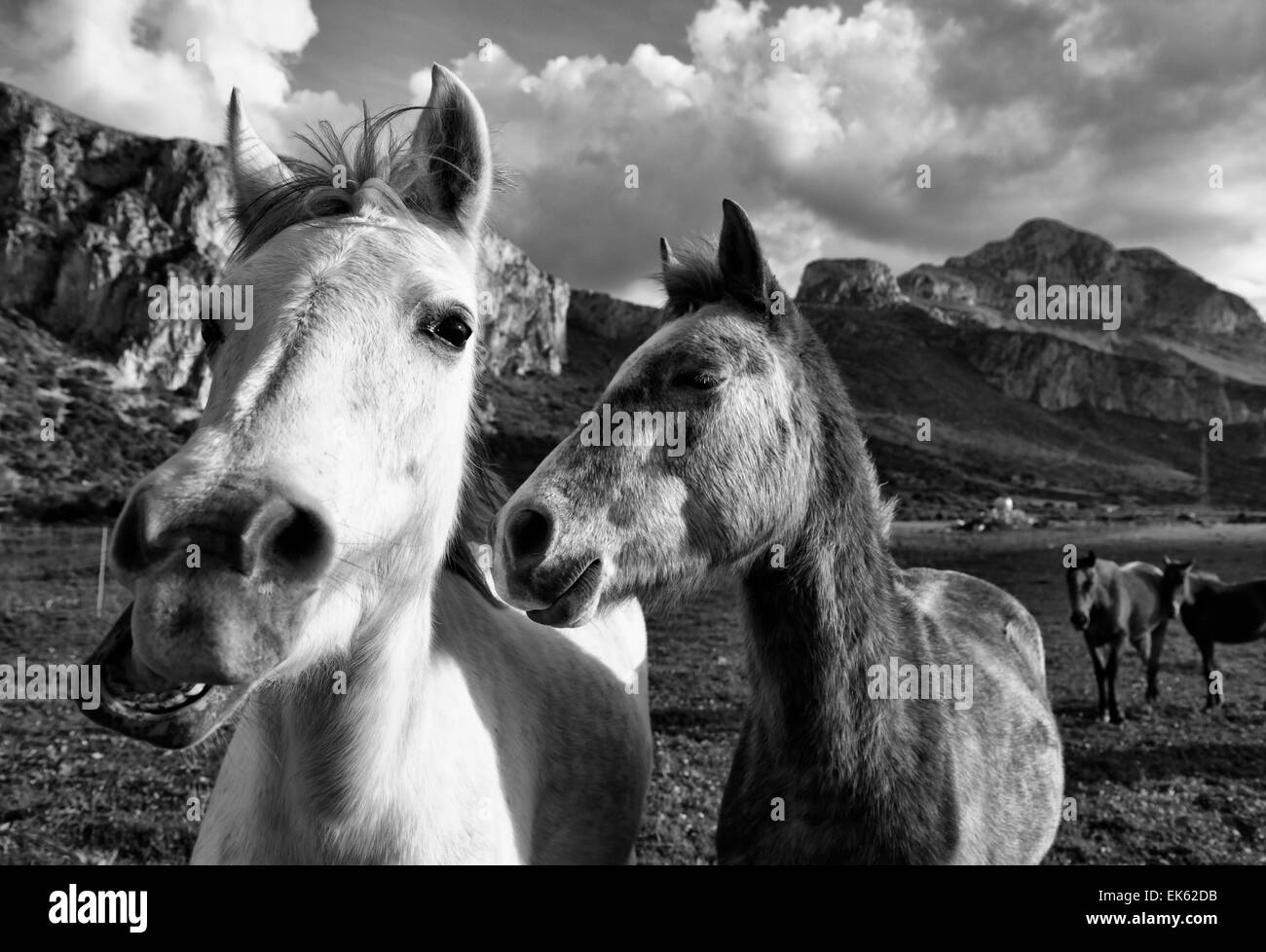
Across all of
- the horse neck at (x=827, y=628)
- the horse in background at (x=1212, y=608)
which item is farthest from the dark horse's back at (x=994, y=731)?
the horse in background at (x=1212, y=608)

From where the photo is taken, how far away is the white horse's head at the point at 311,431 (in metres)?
1.78

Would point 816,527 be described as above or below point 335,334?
below

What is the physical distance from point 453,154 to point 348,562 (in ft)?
6.11

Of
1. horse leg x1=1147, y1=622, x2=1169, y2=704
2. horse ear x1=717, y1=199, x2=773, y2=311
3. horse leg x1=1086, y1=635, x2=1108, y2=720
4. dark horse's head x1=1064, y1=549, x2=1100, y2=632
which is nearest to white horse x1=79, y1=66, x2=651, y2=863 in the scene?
horse ear x1=717, y1=199, x2=773, y2=311

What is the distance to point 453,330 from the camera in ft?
8.73

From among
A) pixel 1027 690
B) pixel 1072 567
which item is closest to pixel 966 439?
pixel 1072 567

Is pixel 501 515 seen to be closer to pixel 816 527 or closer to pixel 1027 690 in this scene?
pixel 816 527

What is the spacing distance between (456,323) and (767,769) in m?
2.75

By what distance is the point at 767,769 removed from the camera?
3.83 metres

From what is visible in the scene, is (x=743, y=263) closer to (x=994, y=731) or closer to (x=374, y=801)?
(x=374, y=801)

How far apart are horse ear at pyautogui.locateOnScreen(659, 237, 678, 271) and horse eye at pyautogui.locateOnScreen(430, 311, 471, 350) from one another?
1860mm

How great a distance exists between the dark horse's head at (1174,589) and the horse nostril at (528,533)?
17.8m

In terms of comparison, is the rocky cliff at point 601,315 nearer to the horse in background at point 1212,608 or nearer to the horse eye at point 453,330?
the horse in background at point 1212,608

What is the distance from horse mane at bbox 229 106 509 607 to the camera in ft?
9.28
